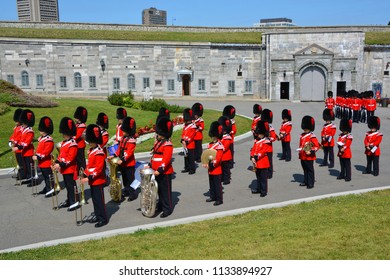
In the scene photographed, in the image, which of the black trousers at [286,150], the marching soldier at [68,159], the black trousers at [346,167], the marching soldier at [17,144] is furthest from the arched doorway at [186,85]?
the marching soldier at [68,159]

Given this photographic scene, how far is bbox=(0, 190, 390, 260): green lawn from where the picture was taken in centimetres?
600

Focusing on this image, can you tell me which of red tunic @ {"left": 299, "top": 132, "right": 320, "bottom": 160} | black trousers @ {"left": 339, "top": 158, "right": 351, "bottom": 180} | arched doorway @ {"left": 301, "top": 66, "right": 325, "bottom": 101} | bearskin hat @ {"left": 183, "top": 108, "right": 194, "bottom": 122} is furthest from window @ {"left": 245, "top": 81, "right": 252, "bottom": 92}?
red tunic @ {"left": 299, "top": 132, "right": 320, "bottom": 160}

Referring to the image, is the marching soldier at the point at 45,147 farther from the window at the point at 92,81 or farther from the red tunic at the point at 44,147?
the window at the point at 92,81

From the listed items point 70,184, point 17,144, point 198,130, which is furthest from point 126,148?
point 198,130

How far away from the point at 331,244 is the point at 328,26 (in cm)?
4277

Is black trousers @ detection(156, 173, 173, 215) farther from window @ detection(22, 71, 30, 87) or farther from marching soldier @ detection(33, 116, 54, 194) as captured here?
window @ detection(22, 71, 30, 87)

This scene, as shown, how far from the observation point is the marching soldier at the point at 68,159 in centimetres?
919

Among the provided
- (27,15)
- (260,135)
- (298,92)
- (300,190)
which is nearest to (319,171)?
(300,190)

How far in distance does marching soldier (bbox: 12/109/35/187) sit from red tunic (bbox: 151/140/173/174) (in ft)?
14.4

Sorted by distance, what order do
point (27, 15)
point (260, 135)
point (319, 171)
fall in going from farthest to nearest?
point (27, 15) → point (319, 171) → point (260, 135)

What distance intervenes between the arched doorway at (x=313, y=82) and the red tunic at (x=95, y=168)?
112ft

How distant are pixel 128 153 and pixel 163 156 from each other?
167 centimetres

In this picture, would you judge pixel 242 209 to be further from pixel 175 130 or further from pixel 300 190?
pixel 175 130

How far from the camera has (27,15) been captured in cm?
19775
